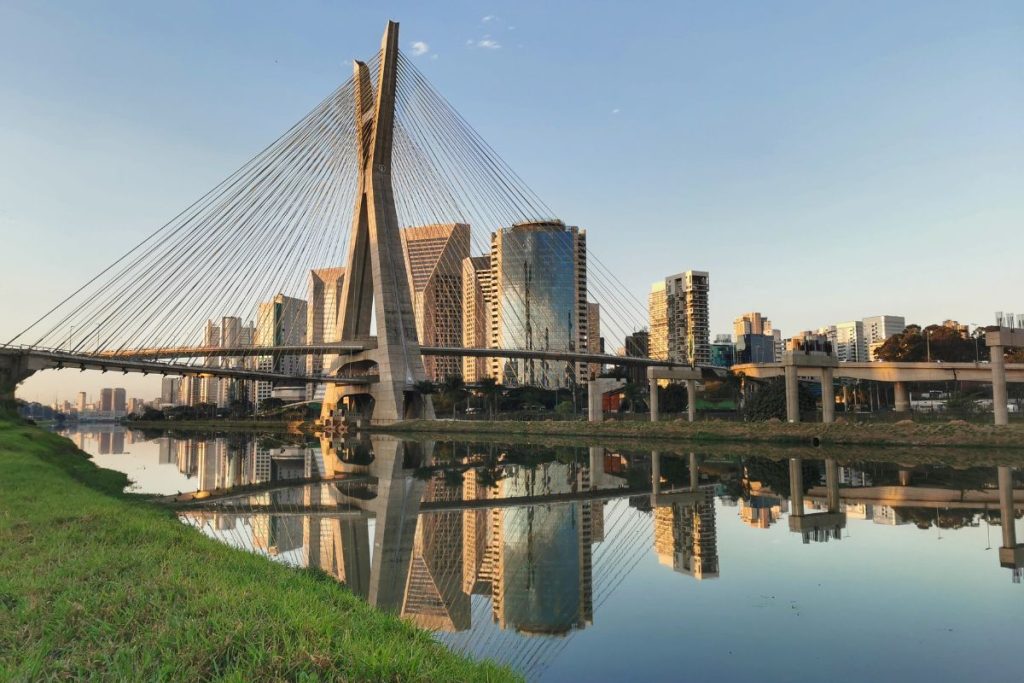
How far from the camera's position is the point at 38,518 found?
9391 mm

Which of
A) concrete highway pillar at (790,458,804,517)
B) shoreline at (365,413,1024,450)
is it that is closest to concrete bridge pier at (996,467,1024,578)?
concrete highway pillar at (790,458,804,517)

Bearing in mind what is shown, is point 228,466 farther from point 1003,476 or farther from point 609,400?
point 609,400

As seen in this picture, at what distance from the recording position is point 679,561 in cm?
1070

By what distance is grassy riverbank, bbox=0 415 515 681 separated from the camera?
4.29 metres

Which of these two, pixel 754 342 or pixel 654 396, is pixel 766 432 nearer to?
pixel 654 396

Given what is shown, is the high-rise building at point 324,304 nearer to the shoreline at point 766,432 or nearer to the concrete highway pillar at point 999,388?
the shoreline at point 766,432

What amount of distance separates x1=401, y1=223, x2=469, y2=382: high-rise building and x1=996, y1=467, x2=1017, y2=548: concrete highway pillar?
89.9 metres

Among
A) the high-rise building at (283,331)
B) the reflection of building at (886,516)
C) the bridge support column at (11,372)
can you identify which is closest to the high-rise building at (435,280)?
the high-rise building at (283,331)

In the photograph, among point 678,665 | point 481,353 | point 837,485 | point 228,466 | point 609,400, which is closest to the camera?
point 678,665

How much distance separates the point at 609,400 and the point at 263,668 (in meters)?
83.8

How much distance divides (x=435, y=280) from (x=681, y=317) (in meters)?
51.5

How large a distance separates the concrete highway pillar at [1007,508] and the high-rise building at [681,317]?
364 ft

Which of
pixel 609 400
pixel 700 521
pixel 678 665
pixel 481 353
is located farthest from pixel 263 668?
pixel 609 400

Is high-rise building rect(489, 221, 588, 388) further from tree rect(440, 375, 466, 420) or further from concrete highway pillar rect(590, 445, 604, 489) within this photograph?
concrete highway pillar rect(590, 445, 604, 489)
